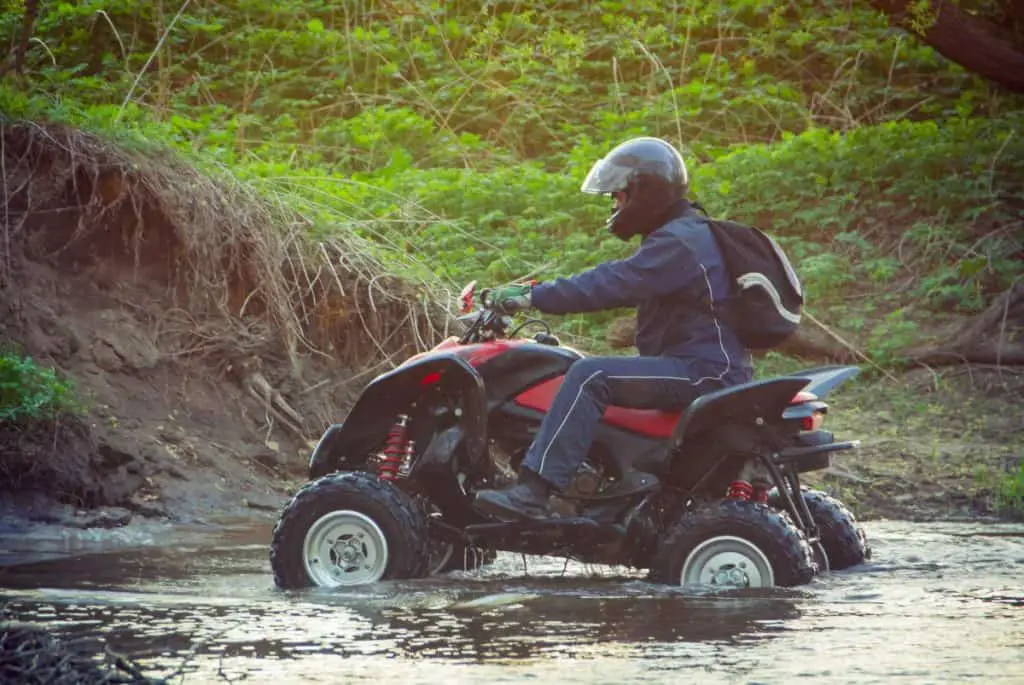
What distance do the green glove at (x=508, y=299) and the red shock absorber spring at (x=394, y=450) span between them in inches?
29.8

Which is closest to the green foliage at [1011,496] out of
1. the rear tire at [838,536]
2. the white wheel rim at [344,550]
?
the rear tire at [838,536]

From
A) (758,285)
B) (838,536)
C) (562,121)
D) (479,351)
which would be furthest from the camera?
(562,121)

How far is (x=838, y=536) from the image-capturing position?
8570 millimetres

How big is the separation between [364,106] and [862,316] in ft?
24.7

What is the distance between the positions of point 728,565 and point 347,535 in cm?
178

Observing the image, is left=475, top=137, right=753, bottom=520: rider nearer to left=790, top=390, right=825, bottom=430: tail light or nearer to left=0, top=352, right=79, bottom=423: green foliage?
left=790, top=390, right=825, bottom=430: tail light

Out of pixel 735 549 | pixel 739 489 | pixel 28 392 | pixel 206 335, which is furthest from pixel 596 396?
pixel 206 335

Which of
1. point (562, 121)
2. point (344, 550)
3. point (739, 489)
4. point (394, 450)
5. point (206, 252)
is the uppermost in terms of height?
point (562, 121)

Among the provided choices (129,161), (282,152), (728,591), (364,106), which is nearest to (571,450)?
(728,591)

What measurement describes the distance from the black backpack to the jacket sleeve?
0.60 feet

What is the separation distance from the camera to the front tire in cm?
789

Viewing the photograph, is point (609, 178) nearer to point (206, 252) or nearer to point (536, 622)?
point (536, 622)

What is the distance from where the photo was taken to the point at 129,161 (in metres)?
12.4

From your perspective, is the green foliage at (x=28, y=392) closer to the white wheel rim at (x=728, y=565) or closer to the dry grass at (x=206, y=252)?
the dry grass at (x=206, y=252)
